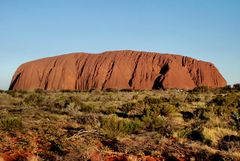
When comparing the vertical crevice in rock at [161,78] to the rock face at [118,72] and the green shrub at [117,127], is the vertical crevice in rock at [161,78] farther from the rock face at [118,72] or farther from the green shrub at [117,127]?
the green shrub at [117,127]

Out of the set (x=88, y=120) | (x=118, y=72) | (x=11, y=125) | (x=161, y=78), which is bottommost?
(x=161, y=78)

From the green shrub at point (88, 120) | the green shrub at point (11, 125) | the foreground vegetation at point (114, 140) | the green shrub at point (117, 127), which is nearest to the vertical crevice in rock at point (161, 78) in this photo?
the green shrub at point (88, 120)

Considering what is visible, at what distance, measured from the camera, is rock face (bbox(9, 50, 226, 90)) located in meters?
65.1

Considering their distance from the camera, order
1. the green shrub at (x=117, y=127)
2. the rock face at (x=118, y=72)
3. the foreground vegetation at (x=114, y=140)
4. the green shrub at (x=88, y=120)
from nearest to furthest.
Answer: the foreground vegetation at (x=114, y=140)
the green shrub at (x=117, y=127)
the green shrub at (x=88, y=120)
the rock face at (x=118, y=72)

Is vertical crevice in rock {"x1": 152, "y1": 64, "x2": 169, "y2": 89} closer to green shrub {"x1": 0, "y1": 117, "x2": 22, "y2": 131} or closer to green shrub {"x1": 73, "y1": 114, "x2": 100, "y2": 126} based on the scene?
green shrub {"x1": 73, "y1": 114, "x2": 100, "y2": 126}

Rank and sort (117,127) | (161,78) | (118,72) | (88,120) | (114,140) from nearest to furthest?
(114,140)
(117,127)
(88,120)
(161,78)
(118,72)

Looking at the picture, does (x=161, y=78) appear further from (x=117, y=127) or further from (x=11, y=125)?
(x=11, y=125)

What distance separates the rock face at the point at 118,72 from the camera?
2562 inches

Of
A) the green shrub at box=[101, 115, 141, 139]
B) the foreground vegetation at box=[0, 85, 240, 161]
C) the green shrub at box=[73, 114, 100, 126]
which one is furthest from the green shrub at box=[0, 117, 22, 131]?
the green shrub at box=[101, 115, 141, 139]

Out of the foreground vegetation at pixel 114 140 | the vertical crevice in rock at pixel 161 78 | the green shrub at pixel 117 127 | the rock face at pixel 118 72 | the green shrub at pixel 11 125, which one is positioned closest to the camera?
the foreground vegetation at pixel 114 140

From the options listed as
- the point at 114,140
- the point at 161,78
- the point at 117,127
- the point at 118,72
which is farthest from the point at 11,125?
the point at 118,72

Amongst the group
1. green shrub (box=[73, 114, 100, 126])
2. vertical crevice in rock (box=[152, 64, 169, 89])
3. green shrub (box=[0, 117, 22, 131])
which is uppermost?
green shrub (box=[0, 117, 22, 131])

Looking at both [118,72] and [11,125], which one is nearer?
[11,125]

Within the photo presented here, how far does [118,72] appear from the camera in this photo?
67125 mm
